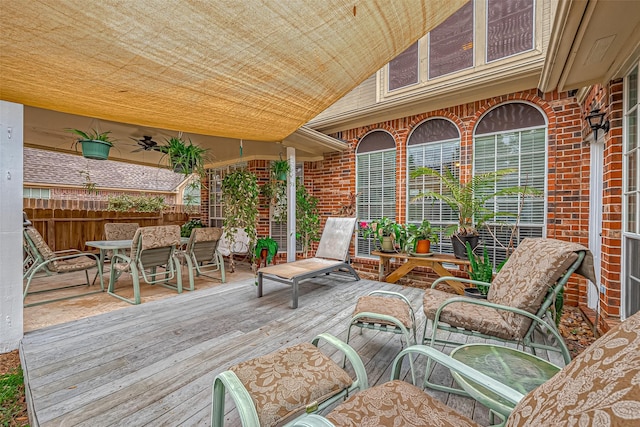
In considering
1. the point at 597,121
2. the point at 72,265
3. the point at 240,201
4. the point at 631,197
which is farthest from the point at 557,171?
the point at 72,265

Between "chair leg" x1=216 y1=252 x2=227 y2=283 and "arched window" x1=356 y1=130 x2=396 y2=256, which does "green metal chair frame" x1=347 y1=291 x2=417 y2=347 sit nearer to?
"chair leg" x1=216 y1=252 x2=227 y2=283

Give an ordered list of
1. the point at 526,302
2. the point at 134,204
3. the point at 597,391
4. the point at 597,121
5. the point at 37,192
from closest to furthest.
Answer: the point at 597,391 < the point at 526,302 < the point at 597,121 < the point at 134,204 < the point at 37,192

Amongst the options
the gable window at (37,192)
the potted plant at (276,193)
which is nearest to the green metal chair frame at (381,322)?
the potted plant at (276,193)

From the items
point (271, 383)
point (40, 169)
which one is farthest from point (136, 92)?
point (40, 169)

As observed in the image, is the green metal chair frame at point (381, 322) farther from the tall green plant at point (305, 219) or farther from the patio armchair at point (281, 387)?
the tall green plant at point (305, 219)

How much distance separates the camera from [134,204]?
7.68 m

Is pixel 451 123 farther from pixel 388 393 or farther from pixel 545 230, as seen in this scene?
pixel 388 393

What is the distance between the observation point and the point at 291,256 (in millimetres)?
4840

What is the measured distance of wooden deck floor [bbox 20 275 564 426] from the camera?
5.40 feet

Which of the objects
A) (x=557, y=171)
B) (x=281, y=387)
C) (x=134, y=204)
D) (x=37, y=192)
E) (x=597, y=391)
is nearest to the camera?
(x=597, y=391)

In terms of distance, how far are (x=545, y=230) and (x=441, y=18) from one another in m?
3.29

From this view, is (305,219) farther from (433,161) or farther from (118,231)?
(118,231)

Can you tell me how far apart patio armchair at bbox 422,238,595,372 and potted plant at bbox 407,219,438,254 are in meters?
2.13

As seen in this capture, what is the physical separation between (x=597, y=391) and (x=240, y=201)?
4.90 metres
